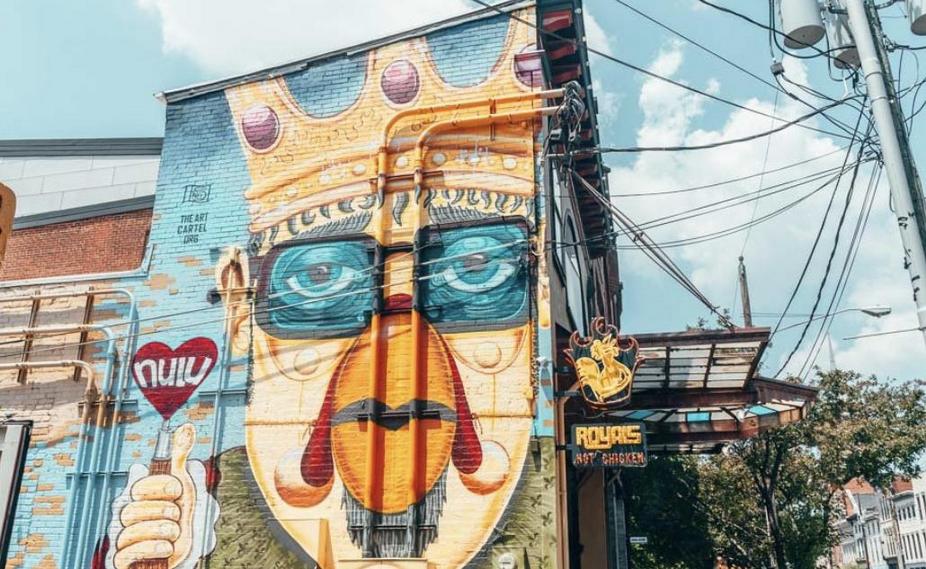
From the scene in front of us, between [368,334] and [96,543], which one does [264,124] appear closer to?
[368,334]

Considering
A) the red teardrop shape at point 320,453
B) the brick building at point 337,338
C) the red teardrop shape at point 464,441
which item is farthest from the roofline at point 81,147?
the red teardrop shape at point 464,441

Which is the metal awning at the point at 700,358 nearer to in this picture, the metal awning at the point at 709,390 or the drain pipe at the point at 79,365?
the metal awning at the point at 709,390

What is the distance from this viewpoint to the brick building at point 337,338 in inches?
408

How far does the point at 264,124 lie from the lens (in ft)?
43.1

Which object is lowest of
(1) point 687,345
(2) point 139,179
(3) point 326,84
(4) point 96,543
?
(4) point 96,543

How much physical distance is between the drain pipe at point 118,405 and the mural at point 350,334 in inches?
2.1

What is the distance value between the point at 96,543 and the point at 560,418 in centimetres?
744

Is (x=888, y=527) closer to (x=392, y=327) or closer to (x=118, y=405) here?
(x=392, y=327)

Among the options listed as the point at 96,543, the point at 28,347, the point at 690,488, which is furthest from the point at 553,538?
the point at 690,488

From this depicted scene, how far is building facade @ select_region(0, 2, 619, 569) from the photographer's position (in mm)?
10367

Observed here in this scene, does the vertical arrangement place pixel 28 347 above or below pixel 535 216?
below

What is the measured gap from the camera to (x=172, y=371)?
12109mm

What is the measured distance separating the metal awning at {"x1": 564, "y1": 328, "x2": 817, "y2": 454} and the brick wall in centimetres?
889

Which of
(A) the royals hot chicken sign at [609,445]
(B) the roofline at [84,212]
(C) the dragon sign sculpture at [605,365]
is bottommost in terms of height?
(A) the royals hot chicken sign at [609,445]
